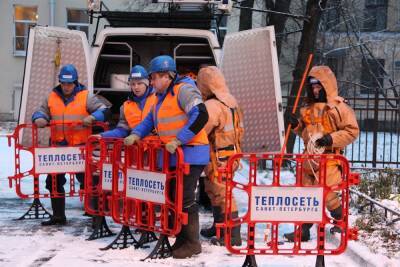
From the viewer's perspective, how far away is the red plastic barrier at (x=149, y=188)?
5477mm

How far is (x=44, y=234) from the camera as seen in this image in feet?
21.9

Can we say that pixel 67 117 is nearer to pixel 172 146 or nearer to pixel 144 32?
pixel 144 32

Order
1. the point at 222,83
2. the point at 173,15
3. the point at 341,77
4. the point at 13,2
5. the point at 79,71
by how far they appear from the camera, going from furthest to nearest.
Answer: the point at 13,2 → the point at 341,77 → the point at 173,15 → the point at 79,71 → the point at 222,83

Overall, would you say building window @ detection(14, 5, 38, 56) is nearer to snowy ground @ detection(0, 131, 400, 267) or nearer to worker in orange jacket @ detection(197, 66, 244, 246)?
snowy ground @ detection(0, 131, 400, 267)

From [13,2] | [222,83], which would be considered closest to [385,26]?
[13,2]

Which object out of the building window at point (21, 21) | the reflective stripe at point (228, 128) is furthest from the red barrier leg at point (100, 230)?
the building window at point (21, 21)

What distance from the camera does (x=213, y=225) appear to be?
6.81m

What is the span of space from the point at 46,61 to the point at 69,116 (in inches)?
44.3

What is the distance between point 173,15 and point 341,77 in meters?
15.5

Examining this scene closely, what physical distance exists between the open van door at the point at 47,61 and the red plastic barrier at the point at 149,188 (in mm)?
2023

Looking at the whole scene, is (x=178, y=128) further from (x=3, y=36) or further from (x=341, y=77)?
(x=3, y=36)

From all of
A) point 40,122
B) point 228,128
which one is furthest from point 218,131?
point 40,122

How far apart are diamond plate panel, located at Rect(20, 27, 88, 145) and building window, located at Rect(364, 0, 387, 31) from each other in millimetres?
17893

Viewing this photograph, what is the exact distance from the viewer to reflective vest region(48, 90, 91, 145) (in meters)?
7.05
